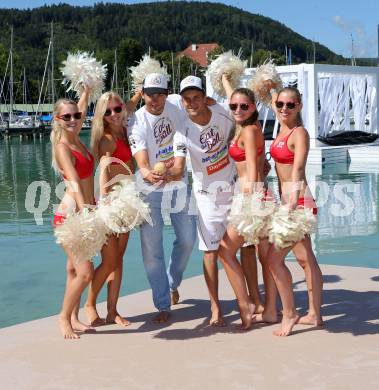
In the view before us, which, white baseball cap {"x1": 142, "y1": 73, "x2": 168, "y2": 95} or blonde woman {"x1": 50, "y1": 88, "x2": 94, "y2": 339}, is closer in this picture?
blonde woman {"x1": 50, "y1": 88, "x2": 94, "y2": 339}

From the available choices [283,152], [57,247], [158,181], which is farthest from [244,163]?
[57,247]

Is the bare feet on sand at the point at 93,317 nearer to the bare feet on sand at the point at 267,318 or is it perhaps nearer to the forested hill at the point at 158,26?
the bare feet on sand at the point at 267,318

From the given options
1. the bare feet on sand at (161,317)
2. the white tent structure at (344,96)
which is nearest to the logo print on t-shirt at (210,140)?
the bare feet on sand at (161,317)

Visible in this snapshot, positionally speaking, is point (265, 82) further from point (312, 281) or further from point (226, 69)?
point (312, 281)

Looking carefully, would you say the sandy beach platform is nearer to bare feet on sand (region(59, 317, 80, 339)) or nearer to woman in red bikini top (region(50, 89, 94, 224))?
bare feet on sand (region(59, 317, 80, 339))

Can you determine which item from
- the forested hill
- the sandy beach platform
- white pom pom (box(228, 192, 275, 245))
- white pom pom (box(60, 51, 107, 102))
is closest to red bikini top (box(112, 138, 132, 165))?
white pom pom (box(60, 51, 107, 102))

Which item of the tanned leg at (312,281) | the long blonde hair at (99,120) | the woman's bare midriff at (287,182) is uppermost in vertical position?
the long blonde hair at (99,120)

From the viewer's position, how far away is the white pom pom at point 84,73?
5270 mm

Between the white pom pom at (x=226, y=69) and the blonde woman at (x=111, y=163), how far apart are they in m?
1.00

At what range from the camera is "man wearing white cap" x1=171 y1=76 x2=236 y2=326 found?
4.79 metres

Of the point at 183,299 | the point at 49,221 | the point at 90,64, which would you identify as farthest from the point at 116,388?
the point at 49,221

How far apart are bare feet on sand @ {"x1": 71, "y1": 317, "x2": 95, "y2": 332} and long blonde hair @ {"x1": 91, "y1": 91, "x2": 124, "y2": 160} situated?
1.21 m

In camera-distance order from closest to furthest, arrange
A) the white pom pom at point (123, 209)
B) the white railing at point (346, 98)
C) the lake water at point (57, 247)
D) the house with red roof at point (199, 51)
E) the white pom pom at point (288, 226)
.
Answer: the white pom pom at point (288, 226), the white pom pom at point (123, 209), the lake water at point (57, 247), the white railing at point (346, 98), the house with red roof at point (199, 51)

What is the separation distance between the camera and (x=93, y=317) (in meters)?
5.04
